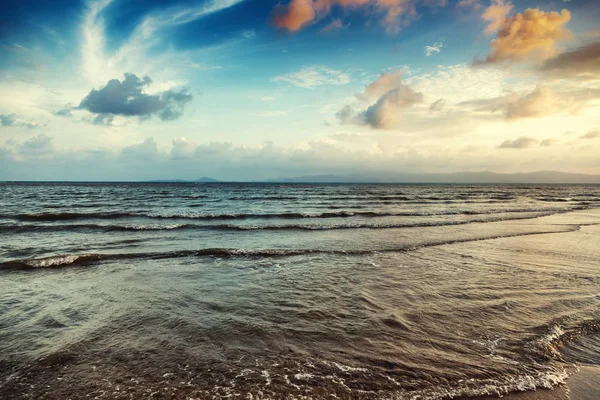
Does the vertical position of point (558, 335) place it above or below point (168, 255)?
above

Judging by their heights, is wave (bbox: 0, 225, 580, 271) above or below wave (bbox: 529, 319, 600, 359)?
below

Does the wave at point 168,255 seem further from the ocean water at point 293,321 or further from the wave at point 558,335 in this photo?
the wave at point 558,335

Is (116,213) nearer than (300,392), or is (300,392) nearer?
(300,392)

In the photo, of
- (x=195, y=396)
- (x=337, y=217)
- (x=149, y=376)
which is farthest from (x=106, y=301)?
(x=337, y=217)

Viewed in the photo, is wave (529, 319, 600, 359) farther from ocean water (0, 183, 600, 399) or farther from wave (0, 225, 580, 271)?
wave (0, 225, 580, 271)

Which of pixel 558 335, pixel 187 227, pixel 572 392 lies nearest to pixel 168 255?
pixel 187 227

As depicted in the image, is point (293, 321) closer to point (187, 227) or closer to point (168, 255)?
point (168, 255)

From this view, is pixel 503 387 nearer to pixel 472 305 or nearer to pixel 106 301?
pixel 472 305

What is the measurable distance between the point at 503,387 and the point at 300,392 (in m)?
2.99

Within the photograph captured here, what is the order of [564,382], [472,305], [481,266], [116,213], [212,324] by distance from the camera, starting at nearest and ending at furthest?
1. [564,382]
2. [212,324]
3. [472,305]
4. [481,266]
5. [116,213]

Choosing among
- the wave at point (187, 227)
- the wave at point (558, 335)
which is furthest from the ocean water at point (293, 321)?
the wave at point (187, 227)

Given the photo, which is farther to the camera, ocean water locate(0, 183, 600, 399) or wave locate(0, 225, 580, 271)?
wave locate(0, 225, 580, 271)

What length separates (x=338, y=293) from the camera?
28.6 feet

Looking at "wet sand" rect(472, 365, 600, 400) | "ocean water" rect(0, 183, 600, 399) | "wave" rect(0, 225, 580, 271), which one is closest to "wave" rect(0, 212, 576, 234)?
"ocean water" rect(0, 183, 600, 399)
